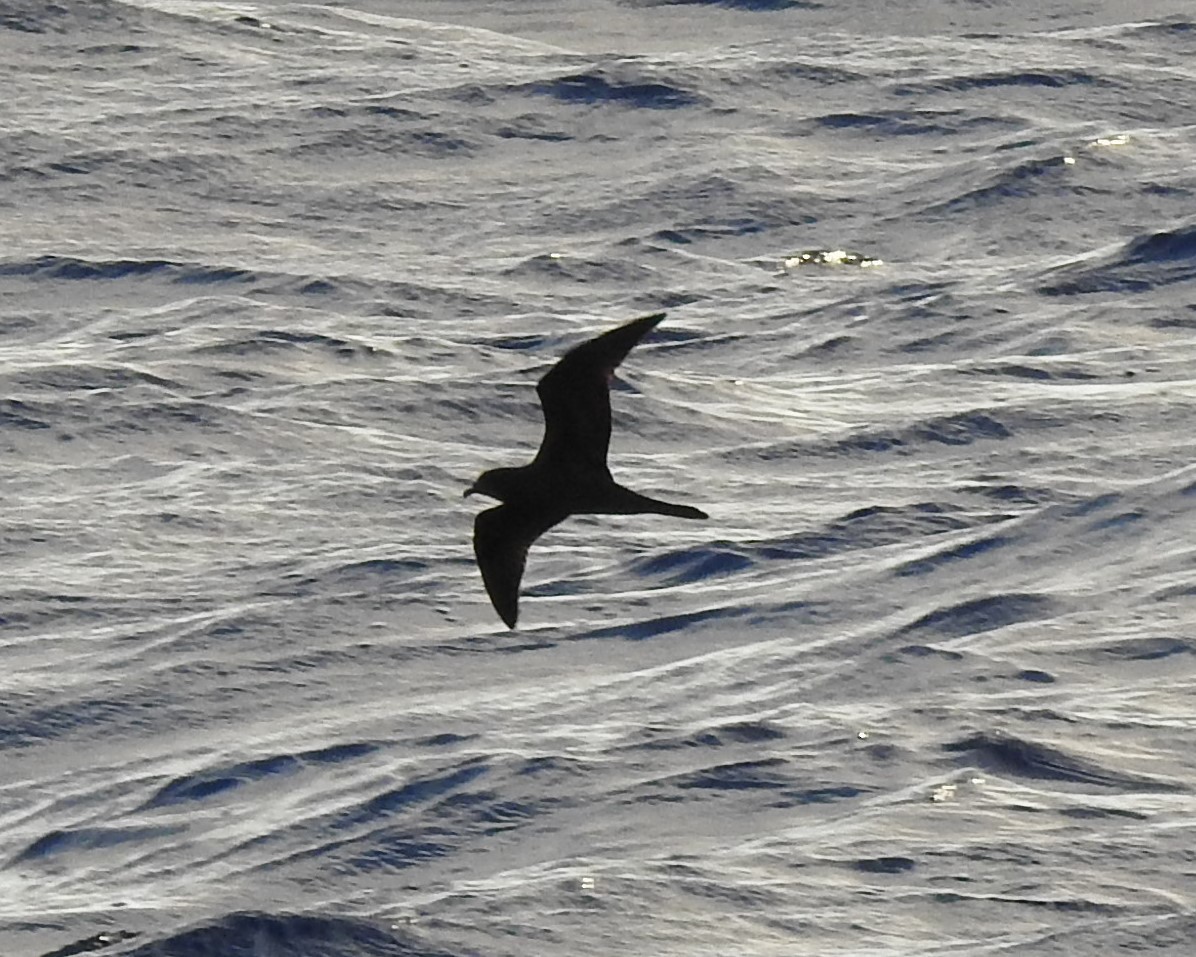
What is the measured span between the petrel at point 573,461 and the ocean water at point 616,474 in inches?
220

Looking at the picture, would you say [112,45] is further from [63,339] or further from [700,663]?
[700,663]

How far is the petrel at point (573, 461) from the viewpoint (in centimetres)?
1248

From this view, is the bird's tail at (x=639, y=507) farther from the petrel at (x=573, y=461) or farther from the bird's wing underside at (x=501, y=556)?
the bird's wing underside at (x=501, y=556)

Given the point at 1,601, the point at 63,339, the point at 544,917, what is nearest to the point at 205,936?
the point at 544,917

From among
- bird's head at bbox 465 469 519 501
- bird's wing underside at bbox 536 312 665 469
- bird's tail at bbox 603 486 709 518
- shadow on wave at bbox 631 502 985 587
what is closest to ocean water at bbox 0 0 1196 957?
shadow on wave at bbox 631 502 985 587

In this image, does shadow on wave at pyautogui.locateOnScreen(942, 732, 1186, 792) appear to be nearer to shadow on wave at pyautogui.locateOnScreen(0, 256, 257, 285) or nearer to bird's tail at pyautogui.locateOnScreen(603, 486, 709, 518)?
bird's tail at pyautogui.locateOnScreen(603, 486, 709, 518)

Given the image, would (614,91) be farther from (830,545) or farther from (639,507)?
(639,507)

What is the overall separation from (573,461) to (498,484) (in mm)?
441

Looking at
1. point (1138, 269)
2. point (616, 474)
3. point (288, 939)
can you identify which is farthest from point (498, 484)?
point (1138, 269)

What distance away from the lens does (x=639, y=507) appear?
12.3 metres

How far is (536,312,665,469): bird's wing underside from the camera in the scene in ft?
41.0

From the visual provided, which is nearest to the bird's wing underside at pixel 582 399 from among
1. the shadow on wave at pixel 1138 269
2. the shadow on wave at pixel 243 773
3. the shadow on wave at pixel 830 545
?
the shadow on wave at pixel 243 773

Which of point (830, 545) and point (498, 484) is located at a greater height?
point (498, 484)

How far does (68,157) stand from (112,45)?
3.77 m
